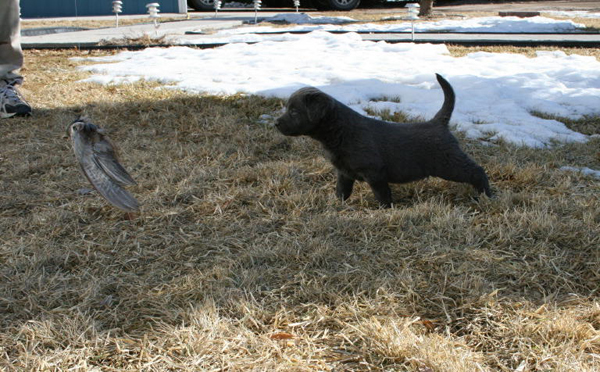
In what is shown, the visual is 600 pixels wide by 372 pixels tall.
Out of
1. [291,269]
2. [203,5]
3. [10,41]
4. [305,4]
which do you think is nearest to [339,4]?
[305,4]

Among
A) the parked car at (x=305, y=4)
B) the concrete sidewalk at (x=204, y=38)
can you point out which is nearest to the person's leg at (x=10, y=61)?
the concrete sidewalk at (x=204, y=38)

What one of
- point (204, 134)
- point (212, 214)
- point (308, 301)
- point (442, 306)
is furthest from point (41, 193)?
point (442, 306)

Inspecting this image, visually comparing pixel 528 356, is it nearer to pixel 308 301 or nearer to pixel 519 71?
pixel 308 301

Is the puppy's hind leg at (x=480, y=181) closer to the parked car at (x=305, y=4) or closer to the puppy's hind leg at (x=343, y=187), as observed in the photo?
the puppy's hind leg at (x=343, y=187)

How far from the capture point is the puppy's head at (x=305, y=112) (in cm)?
300

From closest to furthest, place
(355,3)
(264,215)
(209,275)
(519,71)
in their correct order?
(209,275) < (264,215) < (519,71) < (355,3)

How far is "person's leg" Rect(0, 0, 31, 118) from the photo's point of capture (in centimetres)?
488

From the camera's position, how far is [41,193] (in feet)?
11.0

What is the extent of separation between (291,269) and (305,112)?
3.24 ft

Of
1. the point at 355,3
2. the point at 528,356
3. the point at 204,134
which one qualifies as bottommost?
the point at 528,356

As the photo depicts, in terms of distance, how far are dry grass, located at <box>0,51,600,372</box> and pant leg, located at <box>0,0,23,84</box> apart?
1.48 m

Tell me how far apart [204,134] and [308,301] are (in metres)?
2.57

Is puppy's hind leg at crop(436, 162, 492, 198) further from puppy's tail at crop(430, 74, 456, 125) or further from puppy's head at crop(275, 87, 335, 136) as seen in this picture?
puppy's head at crop(275, 87, 335, 136)

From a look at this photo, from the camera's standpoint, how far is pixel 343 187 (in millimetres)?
3236
